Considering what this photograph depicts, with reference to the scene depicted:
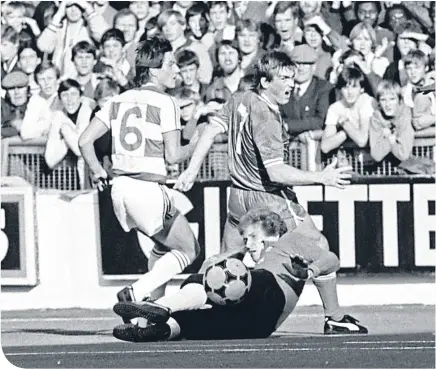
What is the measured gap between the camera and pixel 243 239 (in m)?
8.61

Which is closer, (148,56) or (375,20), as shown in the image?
(148,56)

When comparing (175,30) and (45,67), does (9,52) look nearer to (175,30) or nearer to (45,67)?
(45,67)

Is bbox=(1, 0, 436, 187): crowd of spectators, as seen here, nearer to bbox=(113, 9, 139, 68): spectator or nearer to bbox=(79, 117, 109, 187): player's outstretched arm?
bbox=(113, 9, 139, 68): spectator

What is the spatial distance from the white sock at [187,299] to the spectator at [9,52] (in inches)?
199

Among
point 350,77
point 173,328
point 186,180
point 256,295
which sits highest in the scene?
point 350,77

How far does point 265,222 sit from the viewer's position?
8398mm

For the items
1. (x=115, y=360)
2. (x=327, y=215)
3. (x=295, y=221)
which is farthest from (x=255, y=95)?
(x=327, y=215)

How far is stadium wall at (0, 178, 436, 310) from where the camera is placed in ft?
38.4

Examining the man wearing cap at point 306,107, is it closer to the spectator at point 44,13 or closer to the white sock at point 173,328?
the spectator at point 44,13

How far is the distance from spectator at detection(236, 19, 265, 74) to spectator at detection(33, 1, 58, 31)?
2021 mm

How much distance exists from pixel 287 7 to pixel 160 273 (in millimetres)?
3684

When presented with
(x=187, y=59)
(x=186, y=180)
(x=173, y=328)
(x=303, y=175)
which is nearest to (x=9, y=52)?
(x=187, y=59)

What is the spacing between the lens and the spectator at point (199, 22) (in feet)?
40.2

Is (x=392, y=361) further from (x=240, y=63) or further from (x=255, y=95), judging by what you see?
(x=240, y=63)
